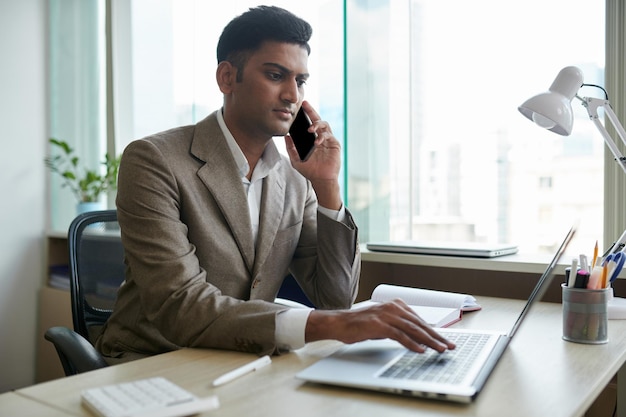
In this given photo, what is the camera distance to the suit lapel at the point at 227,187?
1489mm

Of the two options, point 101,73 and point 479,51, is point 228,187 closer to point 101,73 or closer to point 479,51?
point 479,51

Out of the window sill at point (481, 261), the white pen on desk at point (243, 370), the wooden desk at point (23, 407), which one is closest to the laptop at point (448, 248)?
the window sill at point (481, 261)

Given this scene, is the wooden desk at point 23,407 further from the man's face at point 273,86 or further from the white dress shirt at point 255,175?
the man's face at point 273,86

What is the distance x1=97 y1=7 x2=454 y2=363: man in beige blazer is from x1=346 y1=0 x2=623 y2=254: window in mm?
677

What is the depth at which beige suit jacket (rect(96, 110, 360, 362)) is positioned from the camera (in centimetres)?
122

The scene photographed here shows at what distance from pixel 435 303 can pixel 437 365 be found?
58 cm

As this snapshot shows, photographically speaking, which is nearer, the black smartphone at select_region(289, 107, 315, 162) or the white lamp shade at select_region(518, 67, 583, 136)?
the white lamp shade at select_region(518, 67, 583, 136)

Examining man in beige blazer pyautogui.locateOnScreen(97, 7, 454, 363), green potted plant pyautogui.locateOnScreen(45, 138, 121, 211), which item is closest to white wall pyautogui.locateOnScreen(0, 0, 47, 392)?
green potted plant pyautogui.locateOnScreen(45, 138, 121, 211)

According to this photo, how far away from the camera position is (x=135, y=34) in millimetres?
3477

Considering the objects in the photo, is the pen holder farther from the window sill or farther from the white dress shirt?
the white dress shirt

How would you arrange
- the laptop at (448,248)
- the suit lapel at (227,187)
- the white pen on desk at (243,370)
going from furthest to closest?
the laptop at (448,248) < the suit lapel at (227,187) < the white pen on desk at (243,370)

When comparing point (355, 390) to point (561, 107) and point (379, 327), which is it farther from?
point (561, 107)

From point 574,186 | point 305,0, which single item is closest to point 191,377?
point 574,186

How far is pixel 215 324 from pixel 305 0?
1839 mm
